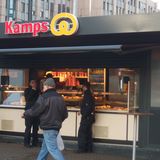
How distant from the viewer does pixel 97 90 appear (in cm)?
1327

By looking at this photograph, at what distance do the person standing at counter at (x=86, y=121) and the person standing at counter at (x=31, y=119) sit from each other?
4.29ft

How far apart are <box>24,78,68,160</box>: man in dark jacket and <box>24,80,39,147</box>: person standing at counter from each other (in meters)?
3.60

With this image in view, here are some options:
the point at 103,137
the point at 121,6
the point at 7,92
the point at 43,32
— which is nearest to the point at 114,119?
the point at 103,137

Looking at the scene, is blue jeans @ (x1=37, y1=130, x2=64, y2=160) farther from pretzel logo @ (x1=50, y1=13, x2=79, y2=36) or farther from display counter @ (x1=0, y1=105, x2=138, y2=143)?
display counter @ (x1=0, y1=105, x2=138, y2=143)

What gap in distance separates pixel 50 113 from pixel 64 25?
3.26 m

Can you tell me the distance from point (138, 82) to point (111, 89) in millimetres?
1307

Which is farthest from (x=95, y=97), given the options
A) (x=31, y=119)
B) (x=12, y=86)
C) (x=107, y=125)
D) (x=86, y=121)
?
(x=12, y=86)

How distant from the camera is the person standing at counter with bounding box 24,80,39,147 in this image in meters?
12.5

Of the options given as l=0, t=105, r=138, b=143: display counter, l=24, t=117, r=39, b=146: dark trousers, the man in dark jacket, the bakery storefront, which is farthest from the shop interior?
the man in dark jacket

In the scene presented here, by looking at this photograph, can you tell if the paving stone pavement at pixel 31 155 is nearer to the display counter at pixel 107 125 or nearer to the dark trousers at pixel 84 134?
the dark trousers at pixel 84 134

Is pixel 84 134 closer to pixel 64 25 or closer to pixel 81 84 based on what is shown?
pixel 81 84

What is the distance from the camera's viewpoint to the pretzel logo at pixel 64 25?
11281 mm

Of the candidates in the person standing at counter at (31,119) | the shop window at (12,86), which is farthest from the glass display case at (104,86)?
the person standing at counter at (31,119)

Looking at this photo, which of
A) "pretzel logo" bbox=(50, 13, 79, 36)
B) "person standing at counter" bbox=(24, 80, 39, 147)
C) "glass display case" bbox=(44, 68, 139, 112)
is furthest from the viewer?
"person standing at counter" bbox=(24, 80, 39, 147)
